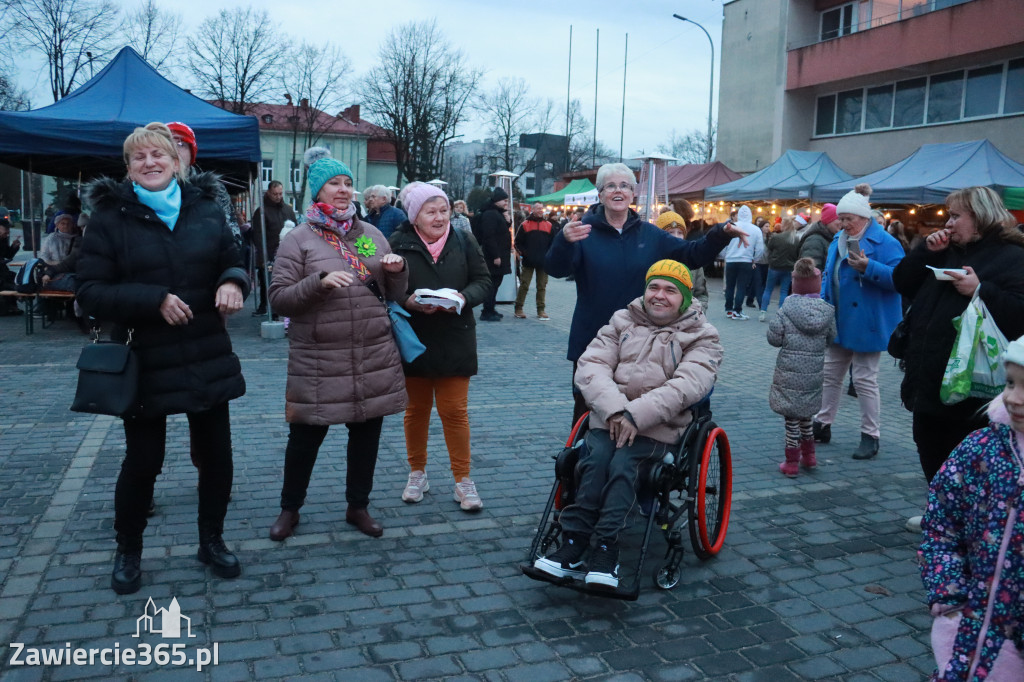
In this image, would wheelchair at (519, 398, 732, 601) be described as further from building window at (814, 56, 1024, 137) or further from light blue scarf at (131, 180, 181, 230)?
building window at (814, 56, 1024, 137)

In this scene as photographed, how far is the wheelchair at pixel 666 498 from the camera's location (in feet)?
12.0

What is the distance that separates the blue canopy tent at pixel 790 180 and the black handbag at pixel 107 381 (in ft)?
57.6

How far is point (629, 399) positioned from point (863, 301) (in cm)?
286

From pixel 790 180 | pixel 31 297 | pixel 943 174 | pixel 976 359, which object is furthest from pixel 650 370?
pixel 790 180

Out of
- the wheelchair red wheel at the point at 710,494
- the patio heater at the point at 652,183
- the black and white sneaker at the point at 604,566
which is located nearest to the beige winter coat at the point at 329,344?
the black and white sneaker at the point at 604,566

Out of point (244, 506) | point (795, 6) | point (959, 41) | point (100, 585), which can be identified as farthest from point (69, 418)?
point (795, 6)

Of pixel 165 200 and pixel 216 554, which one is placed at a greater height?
pixel 165 200

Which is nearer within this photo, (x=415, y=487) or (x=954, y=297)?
(x=954, y=297)

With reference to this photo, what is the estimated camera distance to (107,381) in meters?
3.38

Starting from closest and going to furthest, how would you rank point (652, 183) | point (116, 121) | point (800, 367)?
point (800, 367)
point (116, 121)
point (652, 183)

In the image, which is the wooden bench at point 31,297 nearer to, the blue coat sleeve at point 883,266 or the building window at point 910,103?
the blue coat sleeve at point 883,266

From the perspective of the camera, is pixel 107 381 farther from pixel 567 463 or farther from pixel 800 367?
pixel 800 367

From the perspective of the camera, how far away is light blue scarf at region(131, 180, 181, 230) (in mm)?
3484

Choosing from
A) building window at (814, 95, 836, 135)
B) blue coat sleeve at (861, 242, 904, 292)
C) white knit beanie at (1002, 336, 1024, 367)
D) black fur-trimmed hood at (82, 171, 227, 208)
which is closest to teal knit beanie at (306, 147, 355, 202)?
black fur-trimmed hood at (82, 171, 227, 208)
